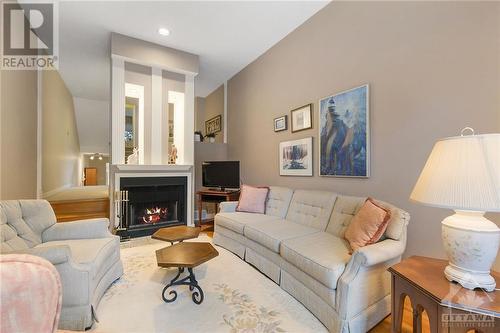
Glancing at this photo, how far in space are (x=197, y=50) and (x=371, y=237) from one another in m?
3.95

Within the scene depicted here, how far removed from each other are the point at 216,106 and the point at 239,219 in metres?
3.75

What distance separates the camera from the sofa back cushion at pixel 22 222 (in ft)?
5.50

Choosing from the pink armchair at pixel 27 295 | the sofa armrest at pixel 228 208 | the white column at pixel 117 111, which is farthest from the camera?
the white column at pixel 117 111

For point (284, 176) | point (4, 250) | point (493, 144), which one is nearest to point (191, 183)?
point (284, 176)

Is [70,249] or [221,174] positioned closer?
[70,249]

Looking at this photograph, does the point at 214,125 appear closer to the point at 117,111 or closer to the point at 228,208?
the point at 117,111

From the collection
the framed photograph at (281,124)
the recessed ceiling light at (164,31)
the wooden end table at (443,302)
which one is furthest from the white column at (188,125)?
the wooden end table at (443,302)

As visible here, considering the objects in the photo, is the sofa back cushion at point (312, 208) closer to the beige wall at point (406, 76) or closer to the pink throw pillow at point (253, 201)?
the beige wall at point (406, 76)

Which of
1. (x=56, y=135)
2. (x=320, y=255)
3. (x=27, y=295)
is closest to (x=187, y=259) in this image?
(x=320, y=255)

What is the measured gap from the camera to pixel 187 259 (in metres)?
1.89

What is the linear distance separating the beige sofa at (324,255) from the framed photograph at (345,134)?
39cm

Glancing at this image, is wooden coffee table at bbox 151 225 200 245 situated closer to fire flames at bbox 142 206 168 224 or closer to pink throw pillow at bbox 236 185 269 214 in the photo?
pink throw pillow at bbox 236 185 269 214

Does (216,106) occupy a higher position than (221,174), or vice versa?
(216,106)

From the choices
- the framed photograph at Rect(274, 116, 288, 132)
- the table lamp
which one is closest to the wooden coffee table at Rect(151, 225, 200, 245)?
the framed photograph at Rect(274, 116, 288, 132)
